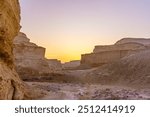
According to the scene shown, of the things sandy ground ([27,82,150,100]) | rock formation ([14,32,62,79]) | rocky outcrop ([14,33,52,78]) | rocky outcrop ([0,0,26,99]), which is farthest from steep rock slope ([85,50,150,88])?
rocky outcrop ([0,0,26,99])

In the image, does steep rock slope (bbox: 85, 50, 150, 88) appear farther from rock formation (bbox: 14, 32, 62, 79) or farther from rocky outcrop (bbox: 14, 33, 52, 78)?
rocky outcrop (bbox: 14, 33, 52, 78)

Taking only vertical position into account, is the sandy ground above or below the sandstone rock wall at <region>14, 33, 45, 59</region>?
below

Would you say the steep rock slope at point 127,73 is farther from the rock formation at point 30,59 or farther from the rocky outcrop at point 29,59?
the rocky outcrop at point 29,59

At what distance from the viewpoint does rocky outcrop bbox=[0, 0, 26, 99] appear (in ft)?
23.6

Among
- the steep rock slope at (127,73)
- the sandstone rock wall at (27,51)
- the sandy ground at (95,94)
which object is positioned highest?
the sandstone rock wall at (27,51)

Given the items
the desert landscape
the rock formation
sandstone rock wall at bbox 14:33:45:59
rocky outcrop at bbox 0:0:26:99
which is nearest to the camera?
rocky outcrop at bbox 0:0:26:99

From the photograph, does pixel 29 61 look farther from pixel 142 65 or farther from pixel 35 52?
pixel 142 65

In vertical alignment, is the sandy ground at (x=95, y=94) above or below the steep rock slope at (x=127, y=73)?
below

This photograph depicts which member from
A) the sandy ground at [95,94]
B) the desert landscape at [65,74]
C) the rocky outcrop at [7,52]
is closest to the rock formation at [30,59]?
the desert landscape at [65,74]

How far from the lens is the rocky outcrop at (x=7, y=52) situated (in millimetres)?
7196

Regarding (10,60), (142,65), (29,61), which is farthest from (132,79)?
(29,61)

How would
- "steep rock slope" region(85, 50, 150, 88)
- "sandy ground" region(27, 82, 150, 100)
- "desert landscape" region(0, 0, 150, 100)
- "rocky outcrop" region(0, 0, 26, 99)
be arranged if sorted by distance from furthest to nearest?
"steep rock slope" region(85, 50, 150, 88)
"sandy ground" region(27, 82, 150, 100)
"desert landscape" region(0, 0, 150, 100)
"rocky outcrop" region(0, 0, 26, 99)

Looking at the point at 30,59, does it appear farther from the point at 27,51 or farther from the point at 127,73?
the point at 127,73

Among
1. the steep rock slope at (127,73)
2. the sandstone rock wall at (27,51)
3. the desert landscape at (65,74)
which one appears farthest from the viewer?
the sandstone rock wall at (27,51)
